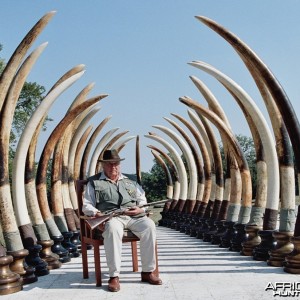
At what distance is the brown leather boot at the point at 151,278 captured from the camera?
4883 millimetres

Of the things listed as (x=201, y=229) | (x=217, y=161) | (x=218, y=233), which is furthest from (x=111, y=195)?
(x=201, y=229)

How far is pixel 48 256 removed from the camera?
633 cm

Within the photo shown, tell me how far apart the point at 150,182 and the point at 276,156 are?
82.8 feet

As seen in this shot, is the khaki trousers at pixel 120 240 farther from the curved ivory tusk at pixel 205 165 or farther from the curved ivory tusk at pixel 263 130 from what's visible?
the curved ivory tusk at pixel 205 165

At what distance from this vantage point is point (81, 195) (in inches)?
218

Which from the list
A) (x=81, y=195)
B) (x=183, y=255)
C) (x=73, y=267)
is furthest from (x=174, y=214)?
(x=81, y=195)

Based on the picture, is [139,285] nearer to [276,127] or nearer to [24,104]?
[276,127]

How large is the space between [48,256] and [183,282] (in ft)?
7.09

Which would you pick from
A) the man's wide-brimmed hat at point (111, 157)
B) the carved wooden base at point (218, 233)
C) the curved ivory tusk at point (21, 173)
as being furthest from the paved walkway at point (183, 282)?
the carved wooden base at point (218, 233)

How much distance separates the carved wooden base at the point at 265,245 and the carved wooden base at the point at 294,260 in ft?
2.99

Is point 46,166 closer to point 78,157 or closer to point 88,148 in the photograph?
point 78,157

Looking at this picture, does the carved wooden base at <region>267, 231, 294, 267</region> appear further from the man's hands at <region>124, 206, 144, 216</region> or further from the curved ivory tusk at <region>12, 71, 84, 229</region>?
the curved ivory tusk at <region>12, 71, 84, 229</region>

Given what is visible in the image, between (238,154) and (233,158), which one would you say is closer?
(238,154)

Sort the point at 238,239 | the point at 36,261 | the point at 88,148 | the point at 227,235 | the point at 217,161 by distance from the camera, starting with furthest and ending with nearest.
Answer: the point at 88,148, the point at 217,161, the point at 227,235, the point at 238,239, the point at 36,261
